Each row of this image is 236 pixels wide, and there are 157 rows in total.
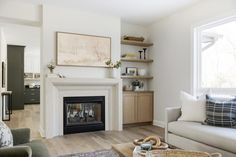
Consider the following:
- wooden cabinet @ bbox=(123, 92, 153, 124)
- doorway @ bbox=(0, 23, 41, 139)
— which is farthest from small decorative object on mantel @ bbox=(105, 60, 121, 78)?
doorway @ bbox=(0, 23, 41, 139)

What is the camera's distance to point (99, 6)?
13.1ft

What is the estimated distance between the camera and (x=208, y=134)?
2.37 meters

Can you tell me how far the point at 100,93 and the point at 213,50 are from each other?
7.82 feet

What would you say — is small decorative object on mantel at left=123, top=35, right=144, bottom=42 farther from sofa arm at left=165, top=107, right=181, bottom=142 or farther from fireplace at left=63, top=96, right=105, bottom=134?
sofa arm at left=165, top=107, right=181, bottom=142

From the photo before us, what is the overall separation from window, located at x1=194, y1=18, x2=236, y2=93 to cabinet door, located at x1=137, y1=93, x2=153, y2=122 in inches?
54.0

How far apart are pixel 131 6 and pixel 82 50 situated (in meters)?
1.33

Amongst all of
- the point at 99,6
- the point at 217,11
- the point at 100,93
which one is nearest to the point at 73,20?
the point at 99,6

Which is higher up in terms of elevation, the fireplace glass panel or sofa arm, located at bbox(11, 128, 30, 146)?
sofa arm, located at bbox(11, 128, 30, 146)

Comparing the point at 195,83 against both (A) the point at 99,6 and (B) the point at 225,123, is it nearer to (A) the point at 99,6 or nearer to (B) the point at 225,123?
(B) the point at 225,123

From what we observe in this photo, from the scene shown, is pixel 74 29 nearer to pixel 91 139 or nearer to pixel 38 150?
pixel 91 139

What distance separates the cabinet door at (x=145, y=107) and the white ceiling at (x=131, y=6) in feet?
6.11

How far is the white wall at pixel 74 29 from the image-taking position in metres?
3.94

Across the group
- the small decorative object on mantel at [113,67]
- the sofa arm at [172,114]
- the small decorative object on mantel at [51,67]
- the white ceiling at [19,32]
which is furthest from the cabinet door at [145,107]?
the white ceiling at [19,32]

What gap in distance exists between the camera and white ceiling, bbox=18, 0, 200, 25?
375 centimetres
